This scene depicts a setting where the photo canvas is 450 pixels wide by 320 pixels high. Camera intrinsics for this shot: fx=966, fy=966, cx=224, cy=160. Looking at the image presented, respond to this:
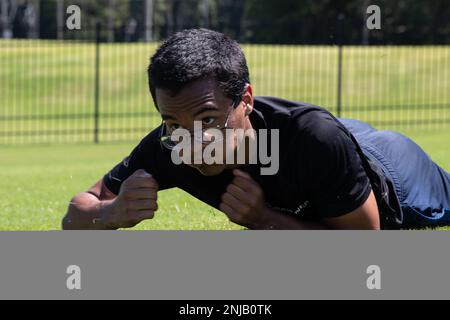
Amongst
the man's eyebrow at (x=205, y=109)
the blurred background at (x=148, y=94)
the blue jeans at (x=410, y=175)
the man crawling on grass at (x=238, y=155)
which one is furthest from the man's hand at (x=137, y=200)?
the blurred background at (x=148, y=94)

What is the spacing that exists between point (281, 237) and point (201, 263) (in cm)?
32

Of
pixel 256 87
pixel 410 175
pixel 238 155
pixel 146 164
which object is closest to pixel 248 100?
pixel 238 155

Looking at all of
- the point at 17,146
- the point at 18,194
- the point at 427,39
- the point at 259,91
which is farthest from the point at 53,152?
the point at 427,39

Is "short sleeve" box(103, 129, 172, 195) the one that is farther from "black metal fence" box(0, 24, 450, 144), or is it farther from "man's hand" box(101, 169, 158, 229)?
"black metal fence" box(0, 24, 450, 144)

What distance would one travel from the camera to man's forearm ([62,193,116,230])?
14.5 ft

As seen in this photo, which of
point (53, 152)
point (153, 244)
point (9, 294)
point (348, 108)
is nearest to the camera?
point (9, 294)

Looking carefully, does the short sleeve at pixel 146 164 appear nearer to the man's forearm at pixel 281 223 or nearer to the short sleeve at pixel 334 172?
the man's forearm at pixel 281 223

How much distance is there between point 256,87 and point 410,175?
22417 millimetres

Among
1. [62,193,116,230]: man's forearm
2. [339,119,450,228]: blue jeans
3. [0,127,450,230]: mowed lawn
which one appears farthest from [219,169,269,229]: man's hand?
[0,127,450,230]: mowed lawn

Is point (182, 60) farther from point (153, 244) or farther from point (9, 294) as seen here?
point (9, 294)

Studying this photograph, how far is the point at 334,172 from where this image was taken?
397 centimetres

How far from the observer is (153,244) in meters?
3.29

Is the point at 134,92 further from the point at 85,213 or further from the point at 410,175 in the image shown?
the point at 85,213

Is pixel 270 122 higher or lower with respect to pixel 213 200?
higher
